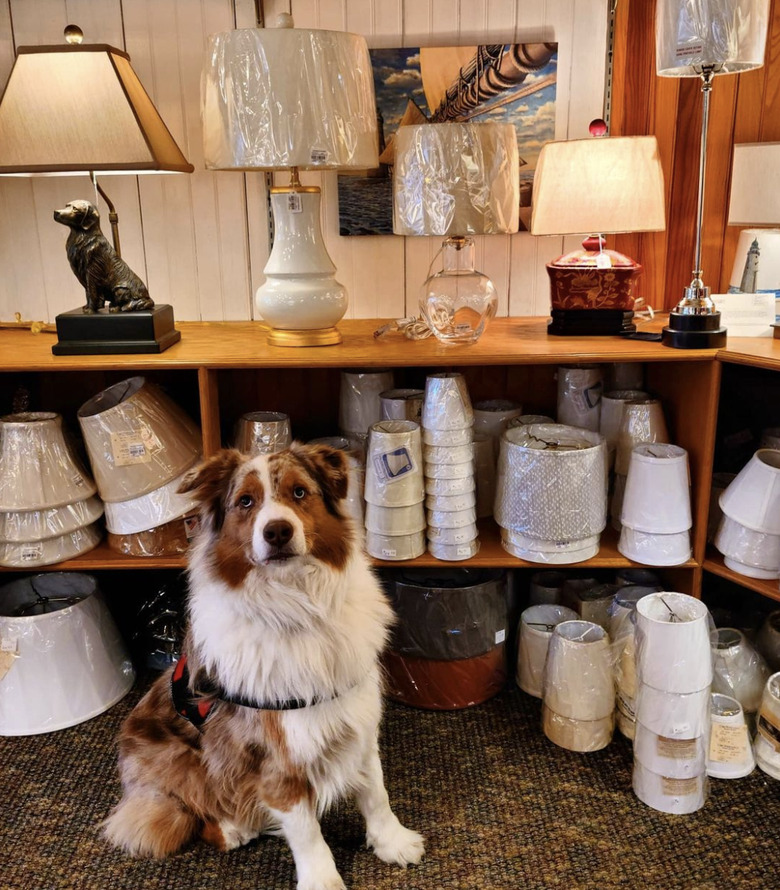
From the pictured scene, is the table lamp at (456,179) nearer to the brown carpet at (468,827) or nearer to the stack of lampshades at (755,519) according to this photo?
the stack of lampshades at (755,519)

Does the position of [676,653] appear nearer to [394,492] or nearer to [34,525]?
[394,492]

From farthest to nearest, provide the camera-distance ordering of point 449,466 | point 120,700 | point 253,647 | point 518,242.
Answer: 1. point 518,242
2. point 120,700
3. point 449,466
4. point 253,647

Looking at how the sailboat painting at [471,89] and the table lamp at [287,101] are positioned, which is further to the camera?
the sailboat painting at [471,89]

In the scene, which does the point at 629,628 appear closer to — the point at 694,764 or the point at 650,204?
the point at 694,764

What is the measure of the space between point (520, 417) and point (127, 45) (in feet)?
4.95

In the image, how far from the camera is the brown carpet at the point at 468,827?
5.39 ft

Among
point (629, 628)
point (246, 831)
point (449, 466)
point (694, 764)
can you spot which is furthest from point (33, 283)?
point (694, 764)

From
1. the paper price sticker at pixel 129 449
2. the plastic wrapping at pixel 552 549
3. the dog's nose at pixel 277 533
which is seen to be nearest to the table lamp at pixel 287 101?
the paper price sticker at pixel 129 449

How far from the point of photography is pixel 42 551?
209cm

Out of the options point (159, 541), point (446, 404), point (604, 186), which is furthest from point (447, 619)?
point (604, 186)

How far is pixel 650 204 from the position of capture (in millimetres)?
2154

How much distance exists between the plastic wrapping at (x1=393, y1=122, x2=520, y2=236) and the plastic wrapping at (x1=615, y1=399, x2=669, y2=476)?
59 centimetres

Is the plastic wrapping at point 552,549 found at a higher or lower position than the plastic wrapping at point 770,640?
higher

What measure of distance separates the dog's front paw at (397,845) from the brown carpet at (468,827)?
0.06 ft
